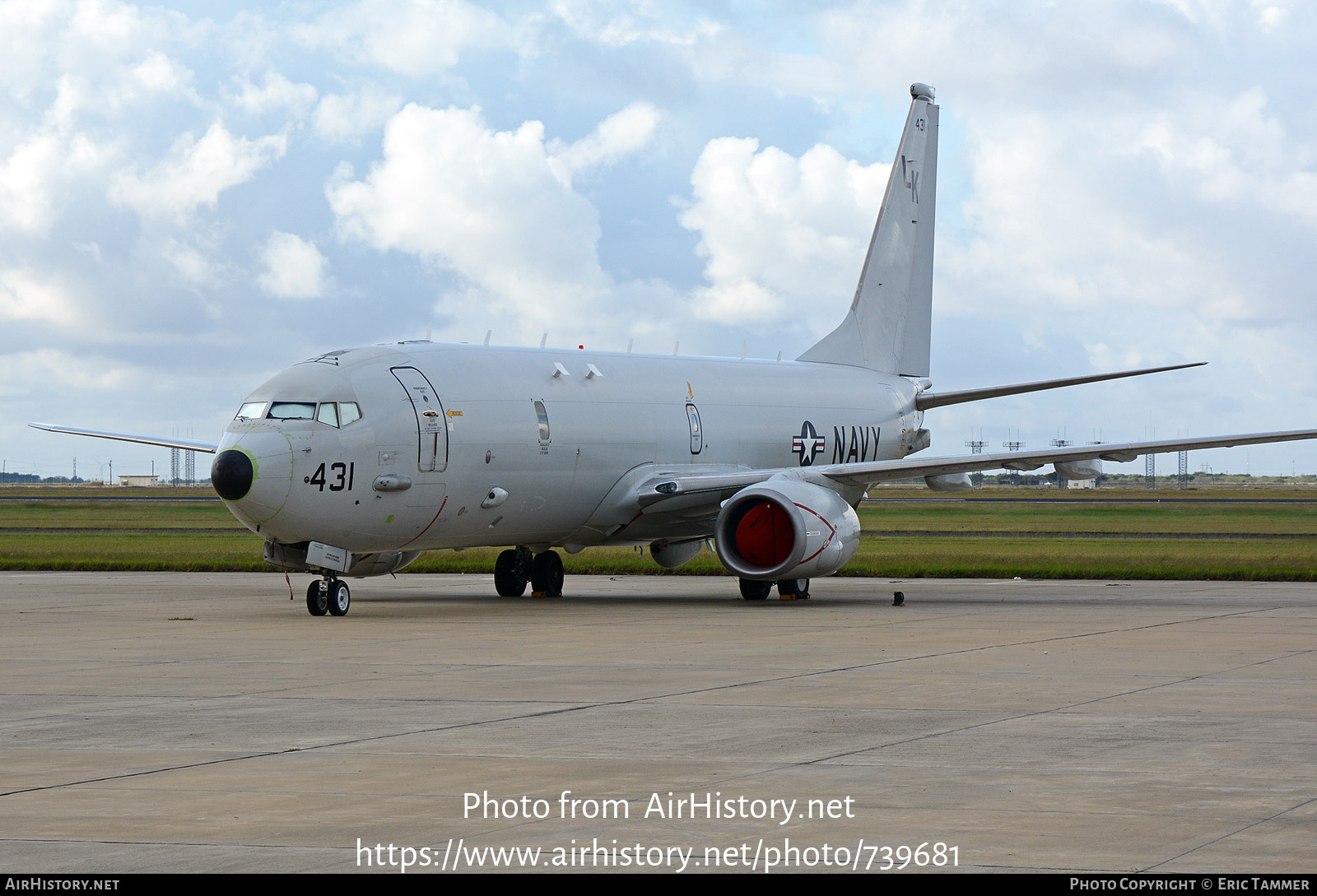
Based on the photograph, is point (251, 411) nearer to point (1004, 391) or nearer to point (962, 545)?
point (1004, 391)

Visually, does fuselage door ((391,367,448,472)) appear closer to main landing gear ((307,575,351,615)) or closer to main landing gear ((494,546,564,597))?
main landing gear ((307,575,351,615))

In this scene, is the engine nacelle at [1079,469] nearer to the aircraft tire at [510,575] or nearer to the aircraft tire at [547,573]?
the aircraft tire at [547,573]

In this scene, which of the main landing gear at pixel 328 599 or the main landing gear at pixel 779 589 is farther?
the main landing gear at pixel 779 589

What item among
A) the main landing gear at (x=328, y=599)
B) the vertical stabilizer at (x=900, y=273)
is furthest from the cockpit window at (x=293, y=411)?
the vertical stabilizer at (x=900, y=273)

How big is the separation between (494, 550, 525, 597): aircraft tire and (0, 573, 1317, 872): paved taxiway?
5.79 metres

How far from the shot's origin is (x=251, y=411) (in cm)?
2227

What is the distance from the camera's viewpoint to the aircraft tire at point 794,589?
1034 inches

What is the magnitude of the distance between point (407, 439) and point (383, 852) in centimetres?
1555

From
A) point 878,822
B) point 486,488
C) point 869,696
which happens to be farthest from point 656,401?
point 878,822

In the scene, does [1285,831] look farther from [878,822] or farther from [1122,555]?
[1122,555]

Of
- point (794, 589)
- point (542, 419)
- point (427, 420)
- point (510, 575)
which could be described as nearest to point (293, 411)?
point (427, 420)

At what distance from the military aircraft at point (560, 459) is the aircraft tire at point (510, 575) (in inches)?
1.3

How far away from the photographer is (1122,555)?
39625 millimetres

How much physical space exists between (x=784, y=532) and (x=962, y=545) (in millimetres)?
22298
